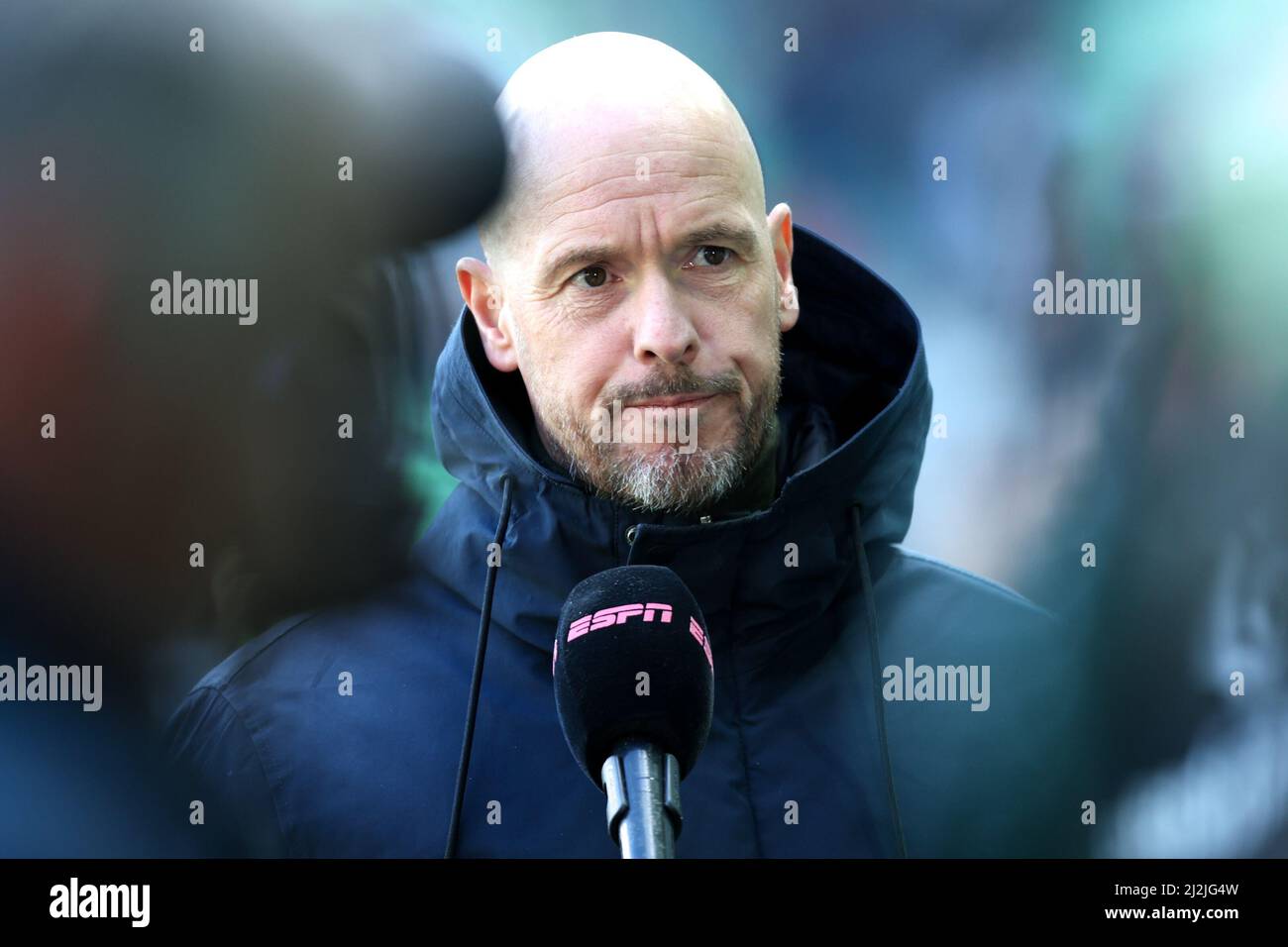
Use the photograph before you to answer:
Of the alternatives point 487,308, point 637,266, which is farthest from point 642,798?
point 487,308

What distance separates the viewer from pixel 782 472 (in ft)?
6.10

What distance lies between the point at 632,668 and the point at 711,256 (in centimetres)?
67

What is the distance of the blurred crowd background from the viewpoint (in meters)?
1.72

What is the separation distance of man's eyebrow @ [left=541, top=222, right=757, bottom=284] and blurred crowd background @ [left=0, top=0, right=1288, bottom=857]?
0.50ft

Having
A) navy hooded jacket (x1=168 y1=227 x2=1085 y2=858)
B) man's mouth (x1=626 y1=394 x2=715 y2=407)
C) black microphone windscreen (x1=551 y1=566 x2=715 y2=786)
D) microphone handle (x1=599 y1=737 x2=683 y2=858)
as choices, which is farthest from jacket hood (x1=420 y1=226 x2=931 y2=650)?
microphone handle (x1=599 y1=737 x2=683 y2=858)

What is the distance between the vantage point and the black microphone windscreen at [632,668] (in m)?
1.14

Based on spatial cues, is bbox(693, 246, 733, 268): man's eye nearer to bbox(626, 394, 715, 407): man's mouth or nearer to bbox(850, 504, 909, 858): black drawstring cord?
bbox(626, 394, 715, 407): man's mouth

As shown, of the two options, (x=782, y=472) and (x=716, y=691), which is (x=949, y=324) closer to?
(x=782, y=472)

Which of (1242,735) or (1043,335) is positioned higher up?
(1043,335)

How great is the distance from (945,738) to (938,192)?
626 mm
